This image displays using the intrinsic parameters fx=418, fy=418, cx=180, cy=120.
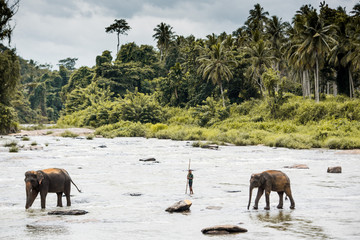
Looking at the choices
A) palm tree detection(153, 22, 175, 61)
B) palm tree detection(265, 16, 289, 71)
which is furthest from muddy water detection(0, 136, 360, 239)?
palm tree detection(153, 22, 175, 61)

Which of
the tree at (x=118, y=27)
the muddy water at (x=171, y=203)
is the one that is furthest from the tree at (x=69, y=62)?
the muddy water at (x=171, y=203)

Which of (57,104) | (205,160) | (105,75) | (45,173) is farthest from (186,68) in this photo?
(45,173)

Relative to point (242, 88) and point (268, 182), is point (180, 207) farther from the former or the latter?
point (242, 88)

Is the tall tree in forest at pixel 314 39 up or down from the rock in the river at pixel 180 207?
up

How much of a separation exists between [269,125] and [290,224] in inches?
1543

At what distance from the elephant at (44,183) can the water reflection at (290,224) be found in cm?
468

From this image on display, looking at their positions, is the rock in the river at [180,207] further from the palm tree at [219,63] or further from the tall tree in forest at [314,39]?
the palm tree at [219,63]

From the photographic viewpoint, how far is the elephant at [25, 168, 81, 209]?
9.48 meters

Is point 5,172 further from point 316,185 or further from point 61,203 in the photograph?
point 316,185

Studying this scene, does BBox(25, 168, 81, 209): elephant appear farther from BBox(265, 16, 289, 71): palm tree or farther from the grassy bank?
BBox(265, 16, 289, 71): palm tree

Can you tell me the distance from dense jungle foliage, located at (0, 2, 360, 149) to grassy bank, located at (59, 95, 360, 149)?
118mm

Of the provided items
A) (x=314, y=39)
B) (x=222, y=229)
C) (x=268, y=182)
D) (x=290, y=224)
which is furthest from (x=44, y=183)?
(x=314, y=39)

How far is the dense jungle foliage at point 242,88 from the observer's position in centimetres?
4350

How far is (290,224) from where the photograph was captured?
8.48 meters
